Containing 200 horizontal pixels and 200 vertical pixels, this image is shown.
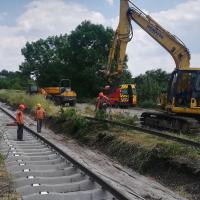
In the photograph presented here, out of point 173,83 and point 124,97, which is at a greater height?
point 173,83

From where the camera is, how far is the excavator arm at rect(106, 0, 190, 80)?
23859 mm

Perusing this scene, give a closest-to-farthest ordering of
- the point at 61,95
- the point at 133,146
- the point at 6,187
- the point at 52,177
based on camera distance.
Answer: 1. the point at 6,187
2. the point at 52,177
3. the point at 133,146
4. the point at 61,95

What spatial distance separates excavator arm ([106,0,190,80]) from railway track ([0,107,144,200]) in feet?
35.1

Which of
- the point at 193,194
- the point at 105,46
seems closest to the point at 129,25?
the point at 193,194

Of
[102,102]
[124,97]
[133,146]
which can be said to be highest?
[124,97]

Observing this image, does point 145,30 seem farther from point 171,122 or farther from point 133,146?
point 133,146

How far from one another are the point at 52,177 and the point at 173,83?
37.8ft

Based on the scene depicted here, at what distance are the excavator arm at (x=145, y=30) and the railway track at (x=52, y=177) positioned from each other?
1070 cm

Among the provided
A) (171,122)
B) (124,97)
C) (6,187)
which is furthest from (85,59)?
(6,187)

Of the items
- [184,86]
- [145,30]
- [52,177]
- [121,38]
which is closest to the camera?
[52,177]

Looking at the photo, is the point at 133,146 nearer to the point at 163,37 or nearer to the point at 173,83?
the point at 173,83

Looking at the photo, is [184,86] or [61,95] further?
[61,95]

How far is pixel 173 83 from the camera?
2080cm

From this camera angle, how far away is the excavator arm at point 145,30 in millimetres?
23859
